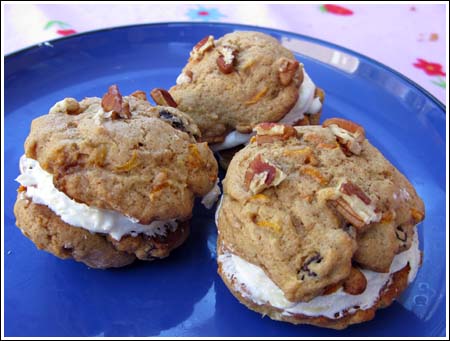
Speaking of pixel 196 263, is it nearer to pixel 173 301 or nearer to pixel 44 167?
pixel 173 301

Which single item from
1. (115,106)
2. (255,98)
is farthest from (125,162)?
(255,98)

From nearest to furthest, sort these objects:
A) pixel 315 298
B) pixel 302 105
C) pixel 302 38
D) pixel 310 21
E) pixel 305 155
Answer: pixel 315 298 → pixel 305 155 → pixel 302 105 → pixel 302 38 → pixel 310 21

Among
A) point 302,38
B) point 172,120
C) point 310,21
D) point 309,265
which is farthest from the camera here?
point 310,21

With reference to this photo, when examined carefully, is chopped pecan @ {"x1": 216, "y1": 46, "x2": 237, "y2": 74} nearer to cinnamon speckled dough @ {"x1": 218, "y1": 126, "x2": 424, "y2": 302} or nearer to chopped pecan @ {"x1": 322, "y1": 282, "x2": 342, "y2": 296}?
cinnamon speckled dough @ {"x1": 218, "y1": 126, "x2": 424, "y2": 302}

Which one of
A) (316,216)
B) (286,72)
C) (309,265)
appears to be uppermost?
(286,72)

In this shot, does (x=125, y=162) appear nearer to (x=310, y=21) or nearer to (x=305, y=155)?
(x=305, y=155)

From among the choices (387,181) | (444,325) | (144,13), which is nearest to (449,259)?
(444,325)

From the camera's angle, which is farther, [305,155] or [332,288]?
[305,155]
